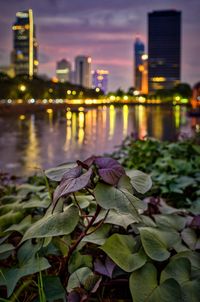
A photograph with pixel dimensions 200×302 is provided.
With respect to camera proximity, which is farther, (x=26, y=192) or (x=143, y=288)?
(x=26, y=192)

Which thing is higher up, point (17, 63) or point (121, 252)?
point (17, 63)

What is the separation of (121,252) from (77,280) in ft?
0.39

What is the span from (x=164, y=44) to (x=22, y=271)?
16413 cm

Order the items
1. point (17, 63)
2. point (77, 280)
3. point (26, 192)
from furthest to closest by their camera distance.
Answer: point (17, 63), point (26, 192), point (77, 280)

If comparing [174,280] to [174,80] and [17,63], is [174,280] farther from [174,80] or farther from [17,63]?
[174,80]

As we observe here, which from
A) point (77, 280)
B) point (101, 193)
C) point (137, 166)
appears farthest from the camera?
point (137, 166)

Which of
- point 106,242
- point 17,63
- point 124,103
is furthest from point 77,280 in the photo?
point 124,103

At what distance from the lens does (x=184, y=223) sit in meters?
1.36

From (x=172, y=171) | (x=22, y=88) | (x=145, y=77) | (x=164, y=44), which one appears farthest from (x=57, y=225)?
(x=164, y=44)

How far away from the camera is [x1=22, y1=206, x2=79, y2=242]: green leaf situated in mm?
967

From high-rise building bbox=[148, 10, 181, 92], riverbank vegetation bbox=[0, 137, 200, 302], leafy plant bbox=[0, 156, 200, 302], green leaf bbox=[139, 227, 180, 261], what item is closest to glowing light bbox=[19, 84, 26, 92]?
riverbank vegetation bbox=[0, 137, 200, 302]

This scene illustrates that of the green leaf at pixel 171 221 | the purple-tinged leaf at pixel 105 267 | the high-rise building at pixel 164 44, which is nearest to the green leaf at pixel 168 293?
the purple-tinged leaf at pixel 105 267

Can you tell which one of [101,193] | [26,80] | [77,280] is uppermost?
[26,80]

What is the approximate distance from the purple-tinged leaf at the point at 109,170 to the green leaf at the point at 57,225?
131mm
